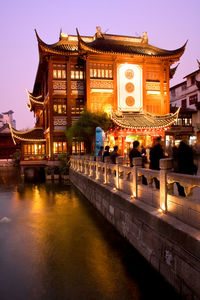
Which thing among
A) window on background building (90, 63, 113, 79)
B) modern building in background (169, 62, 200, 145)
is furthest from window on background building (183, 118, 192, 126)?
window on background building (90, 63, 113, 79)

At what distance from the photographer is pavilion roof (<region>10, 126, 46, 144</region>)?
77.0 ft

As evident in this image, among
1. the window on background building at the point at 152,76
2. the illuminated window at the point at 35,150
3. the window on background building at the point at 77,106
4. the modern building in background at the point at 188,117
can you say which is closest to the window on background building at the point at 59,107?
the window on background building at the point at 77,106

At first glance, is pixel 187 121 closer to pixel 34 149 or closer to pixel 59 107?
pixel 59 107

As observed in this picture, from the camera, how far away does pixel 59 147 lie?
22.3m

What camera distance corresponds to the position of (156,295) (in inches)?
164

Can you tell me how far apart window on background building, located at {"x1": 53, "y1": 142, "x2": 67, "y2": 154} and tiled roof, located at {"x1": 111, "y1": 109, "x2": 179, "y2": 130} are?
5.60 meters

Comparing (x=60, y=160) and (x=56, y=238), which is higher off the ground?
(x=60, y=160)

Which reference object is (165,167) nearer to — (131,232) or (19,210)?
(131,232)

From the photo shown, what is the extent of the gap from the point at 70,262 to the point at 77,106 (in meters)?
18.2

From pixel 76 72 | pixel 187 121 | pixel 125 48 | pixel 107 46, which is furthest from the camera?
pixel 187 121

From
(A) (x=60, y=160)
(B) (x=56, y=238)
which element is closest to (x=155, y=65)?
(A) (x=60, y=160)

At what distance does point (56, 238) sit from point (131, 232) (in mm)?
Answer: 2511

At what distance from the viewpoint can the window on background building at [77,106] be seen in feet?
73.7

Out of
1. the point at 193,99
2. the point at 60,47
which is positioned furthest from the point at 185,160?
the point at 193,99
